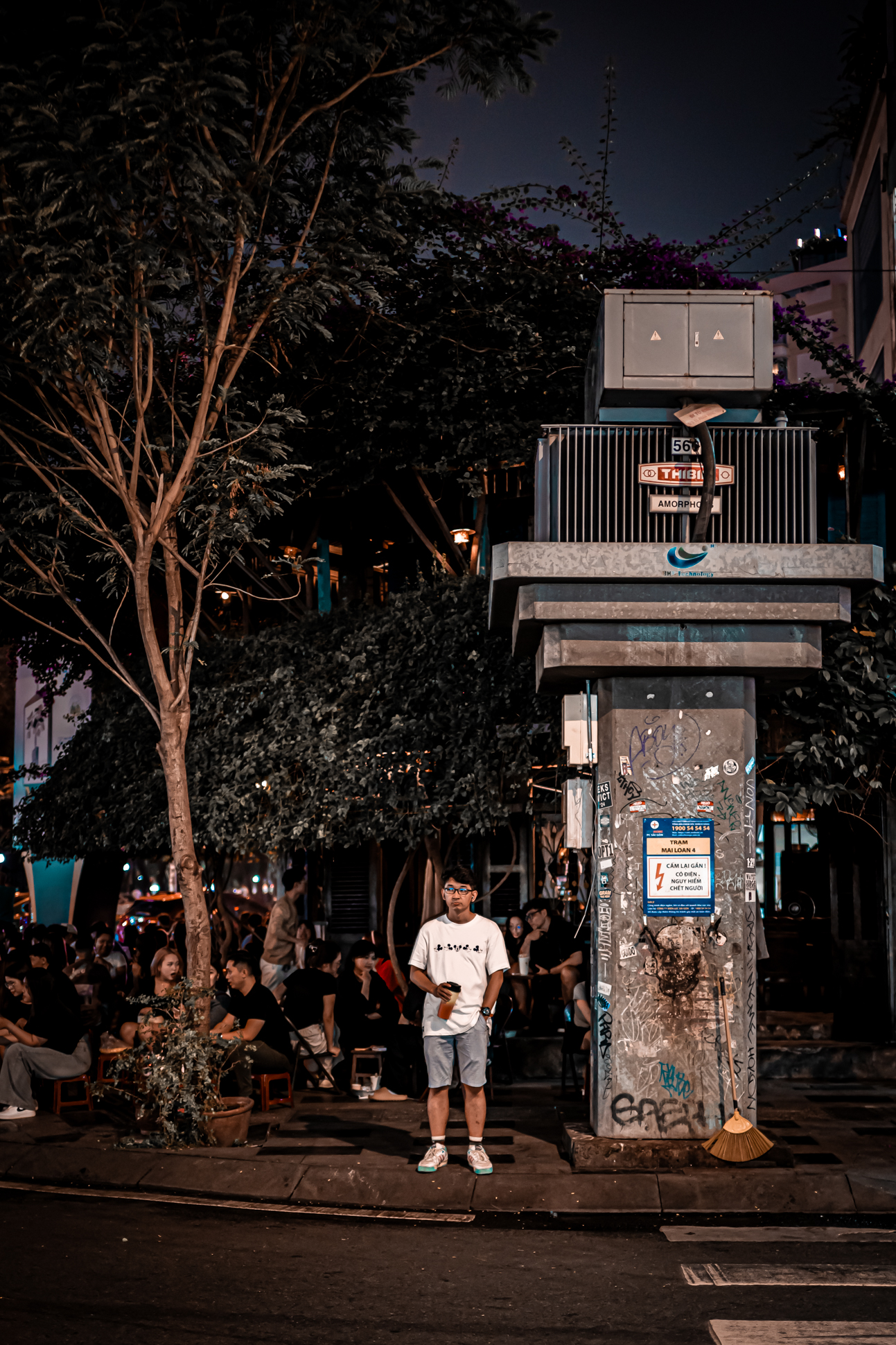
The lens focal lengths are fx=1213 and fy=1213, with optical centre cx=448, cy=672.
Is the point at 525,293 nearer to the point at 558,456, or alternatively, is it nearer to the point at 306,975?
the point at 558,456

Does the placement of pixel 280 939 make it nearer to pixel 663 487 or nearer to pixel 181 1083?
pixel 181 1083

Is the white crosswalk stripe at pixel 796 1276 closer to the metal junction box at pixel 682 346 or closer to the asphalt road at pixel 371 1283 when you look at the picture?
the asphalt road at pixel 371 1283

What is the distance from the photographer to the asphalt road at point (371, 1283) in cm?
501

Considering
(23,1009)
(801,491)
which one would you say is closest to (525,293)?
(801,491)

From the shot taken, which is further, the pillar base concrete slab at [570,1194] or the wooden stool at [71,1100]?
the wooden stool at [71,1100]

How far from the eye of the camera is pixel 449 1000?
797 centimetres

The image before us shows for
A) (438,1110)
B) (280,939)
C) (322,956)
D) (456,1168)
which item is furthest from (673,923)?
(280,939)

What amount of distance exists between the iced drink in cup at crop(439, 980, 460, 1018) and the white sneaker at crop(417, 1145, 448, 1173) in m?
0.84

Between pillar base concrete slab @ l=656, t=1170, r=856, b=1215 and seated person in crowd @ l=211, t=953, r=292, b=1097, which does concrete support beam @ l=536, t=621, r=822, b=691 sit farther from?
seated person in crowd @ l=211, t=953, r=292, b=1097

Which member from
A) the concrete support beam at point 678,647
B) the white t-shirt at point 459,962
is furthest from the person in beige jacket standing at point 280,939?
the concrete support beam at point 678,647

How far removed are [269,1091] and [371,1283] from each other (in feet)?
15.1

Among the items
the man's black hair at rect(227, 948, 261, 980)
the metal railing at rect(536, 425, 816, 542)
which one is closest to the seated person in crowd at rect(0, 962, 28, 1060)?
the man's black hair at rect(227, 948, 261, 980)

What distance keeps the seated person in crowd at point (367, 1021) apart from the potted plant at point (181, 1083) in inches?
74.3

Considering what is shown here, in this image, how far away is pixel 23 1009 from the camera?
1125 centimetres
